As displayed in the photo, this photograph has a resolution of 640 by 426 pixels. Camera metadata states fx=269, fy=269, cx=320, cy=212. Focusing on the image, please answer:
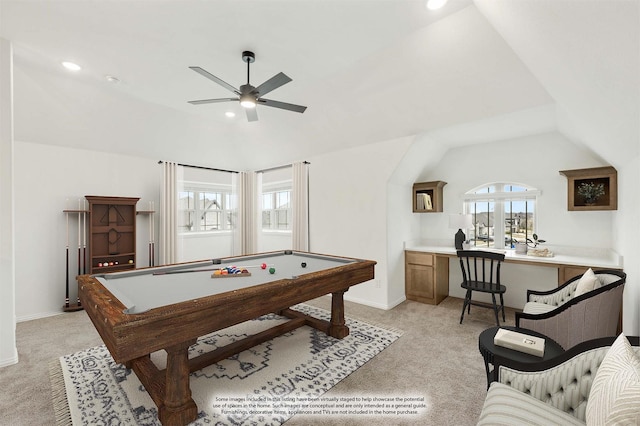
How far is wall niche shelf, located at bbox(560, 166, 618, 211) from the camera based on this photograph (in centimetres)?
298

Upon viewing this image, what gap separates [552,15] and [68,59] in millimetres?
3955

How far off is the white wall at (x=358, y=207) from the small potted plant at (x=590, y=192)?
6.99 ft

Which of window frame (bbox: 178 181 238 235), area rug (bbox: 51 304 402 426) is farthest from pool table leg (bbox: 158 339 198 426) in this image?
window frame (bbox: 178 181 238 235)

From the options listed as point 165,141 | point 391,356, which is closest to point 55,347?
point 165,141

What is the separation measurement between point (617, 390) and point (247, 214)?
557 cm

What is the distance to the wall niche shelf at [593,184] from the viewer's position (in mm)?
2977

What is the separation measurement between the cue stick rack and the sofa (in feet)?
14.1

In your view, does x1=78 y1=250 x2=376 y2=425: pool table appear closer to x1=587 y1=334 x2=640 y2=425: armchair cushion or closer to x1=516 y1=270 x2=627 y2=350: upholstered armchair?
x1=516 y1=270 x2=627 y2=350: upholstered armchair

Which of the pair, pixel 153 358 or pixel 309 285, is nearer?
pixel 309 285

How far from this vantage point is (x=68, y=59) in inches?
106

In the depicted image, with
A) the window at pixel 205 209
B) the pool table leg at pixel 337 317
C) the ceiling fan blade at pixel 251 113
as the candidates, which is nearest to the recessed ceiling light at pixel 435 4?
the ceiling fan blade at pixel 251 113

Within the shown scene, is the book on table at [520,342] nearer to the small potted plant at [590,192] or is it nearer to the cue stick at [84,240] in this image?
the small potted plant at [590,192]

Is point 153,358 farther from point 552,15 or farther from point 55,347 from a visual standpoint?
point 552,15

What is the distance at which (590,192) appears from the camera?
10.5 feet
